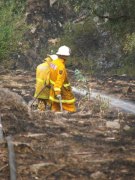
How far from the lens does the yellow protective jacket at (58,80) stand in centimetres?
1062

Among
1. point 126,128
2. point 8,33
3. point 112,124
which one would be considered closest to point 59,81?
point 112,124

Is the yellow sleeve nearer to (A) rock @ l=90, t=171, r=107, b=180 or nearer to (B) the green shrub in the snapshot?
(A) rock @ l=90, t=171, r=107, b=180

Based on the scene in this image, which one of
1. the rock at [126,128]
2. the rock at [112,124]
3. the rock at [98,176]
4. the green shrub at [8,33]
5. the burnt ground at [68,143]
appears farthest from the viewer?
the green shrub at [8,33]

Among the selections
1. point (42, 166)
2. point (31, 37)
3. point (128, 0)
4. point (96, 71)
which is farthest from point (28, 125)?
point (31, 37)

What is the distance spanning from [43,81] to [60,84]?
49 cm

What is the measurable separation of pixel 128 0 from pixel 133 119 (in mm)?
4784

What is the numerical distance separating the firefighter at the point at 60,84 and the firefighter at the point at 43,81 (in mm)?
111

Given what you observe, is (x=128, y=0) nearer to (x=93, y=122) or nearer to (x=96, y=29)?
(x=93, y=122)

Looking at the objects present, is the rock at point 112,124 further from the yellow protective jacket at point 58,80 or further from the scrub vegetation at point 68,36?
the scrub vegetation at point 68,36

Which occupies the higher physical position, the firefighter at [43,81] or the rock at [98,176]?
the firefighter at [43,81]

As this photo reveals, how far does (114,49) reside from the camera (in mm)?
27094

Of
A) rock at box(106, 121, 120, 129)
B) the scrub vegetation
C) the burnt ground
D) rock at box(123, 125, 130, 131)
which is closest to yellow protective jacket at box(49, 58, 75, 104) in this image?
the burnt ground

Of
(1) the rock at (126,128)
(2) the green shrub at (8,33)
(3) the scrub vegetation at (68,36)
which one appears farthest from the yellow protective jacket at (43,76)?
(2) the green shrub at (8,33)

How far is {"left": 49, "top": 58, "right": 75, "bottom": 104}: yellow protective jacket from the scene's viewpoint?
10617mm
